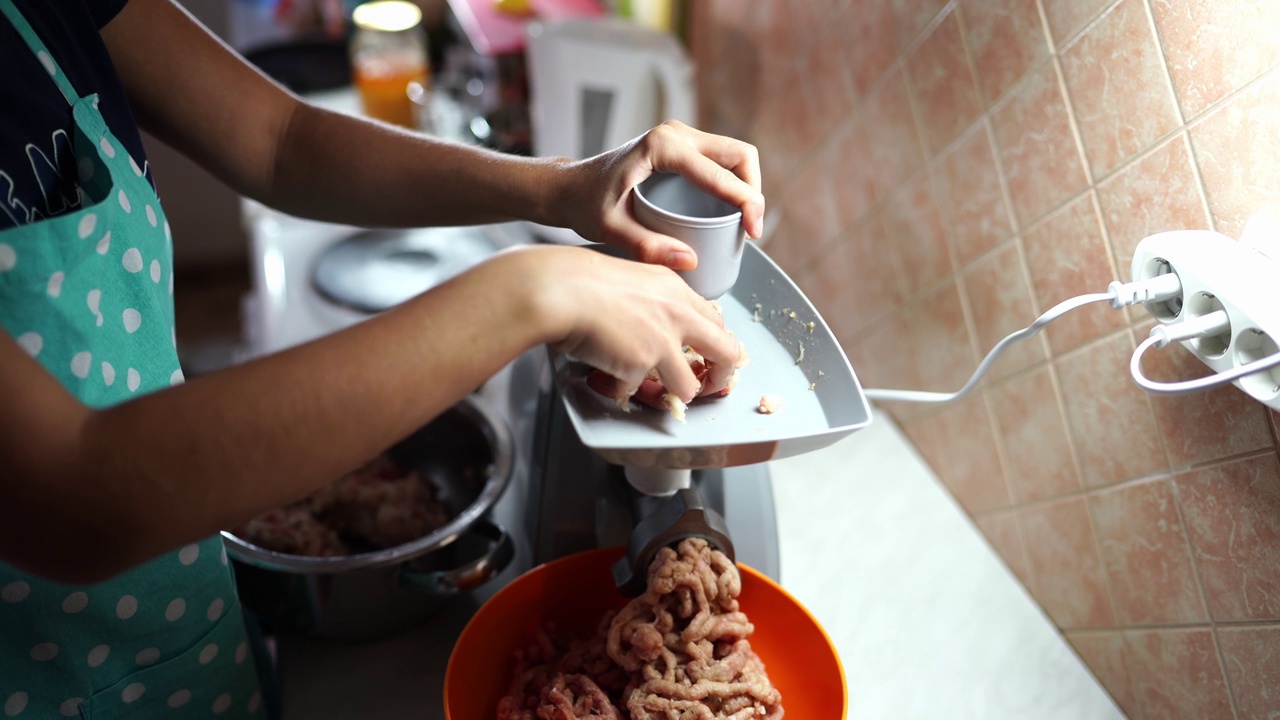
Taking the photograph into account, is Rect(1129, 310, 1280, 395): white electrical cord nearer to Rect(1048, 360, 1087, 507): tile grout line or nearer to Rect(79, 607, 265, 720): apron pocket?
Rect(1048, 360, 1087, 507): tile grout line

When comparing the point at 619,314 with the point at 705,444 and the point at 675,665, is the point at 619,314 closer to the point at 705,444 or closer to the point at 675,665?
the point at 705,444

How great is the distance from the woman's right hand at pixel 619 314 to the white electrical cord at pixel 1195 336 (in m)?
0.33

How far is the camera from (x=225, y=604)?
678 mm

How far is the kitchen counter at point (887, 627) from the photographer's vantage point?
80 centimetres

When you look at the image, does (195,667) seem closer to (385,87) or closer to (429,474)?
(429,474)

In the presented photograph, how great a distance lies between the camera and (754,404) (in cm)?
67

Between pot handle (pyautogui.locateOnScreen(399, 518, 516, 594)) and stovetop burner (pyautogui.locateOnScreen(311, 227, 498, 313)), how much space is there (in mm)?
527

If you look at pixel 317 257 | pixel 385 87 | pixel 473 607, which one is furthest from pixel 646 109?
pixel 473 607

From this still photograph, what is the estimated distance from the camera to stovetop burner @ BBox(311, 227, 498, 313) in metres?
1.20

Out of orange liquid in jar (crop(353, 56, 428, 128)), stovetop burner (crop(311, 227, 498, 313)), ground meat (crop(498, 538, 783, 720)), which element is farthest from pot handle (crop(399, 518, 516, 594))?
orange liquid in jar (crop(353, 56, 428, 128))

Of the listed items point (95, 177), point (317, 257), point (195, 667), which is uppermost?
point (95, 177)

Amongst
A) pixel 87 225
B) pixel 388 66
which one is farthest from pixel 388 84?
pixel 87 225

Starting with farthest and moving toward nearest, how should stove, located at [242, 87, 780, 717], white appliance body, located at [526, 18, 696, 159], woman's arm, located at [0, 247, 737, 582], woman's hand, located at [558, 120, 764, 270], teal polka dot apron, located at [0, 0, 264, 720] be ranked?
white appliance body, located at [526, 18, 696, 159]
stove, located at [242, 87, 780, 717]
woman's hand, located at [558, 120, 764, 270]
teal polka dot apron, located at [0, 0, 264, 720]
woman's arm, located at [0, 247, 737, 582]

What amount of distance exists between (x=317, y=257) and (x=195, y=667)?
757mm
